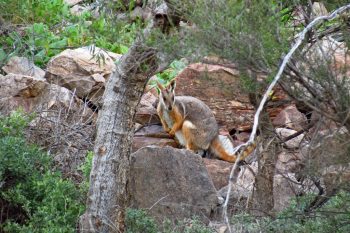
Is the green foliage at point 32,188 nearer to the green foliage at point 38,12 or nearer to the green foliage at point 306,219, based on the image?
the green foliage at point 306,219

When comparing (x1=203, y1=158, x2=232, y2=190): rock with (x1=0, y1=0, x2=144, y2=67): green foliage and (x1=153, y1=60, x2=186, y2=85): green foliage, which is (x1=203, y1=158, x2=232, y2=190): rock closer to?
(x1=153, y1=60, x2=186, y2=85): green foliage

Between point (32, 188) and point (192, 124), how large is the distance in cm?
446

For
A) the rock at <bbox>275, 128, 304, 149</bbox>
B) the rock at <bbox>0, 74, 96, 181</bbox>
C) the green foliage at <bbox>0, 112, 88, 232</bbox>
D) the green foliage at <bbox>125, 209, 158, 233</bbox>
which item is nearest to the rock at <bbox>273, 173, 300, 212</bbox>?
the rock at <bbox>275, 128, 304, 149</bbox>

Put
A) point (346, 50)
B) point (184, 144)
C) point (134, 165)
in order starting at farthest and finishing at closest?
point (184, 144) → point (134, 165) → point (346, 50)

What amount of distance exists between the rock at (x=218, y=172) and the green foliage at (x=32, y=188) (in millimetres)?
2488

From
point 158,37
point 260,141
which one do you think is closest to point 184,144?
point 260,141

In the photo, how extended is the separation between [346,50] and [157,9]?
2.15 m

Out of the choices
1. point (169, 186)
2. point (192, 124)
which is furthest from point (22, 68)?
point (169, 186)

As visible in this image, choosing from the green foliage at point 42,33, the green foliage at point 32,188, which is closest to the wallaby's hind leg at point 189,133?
the green foliage at point 42,33

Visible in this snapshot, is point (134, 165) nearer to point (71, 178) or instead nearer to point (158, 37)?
point (71, 178)

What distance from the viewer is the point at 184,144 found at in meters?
14.6

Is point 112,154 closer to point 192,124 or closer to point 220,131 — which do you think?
point 192,124

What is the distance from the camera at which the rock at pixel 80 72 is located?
14133 millimetres

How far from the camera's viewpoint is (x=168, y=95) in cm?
1401
